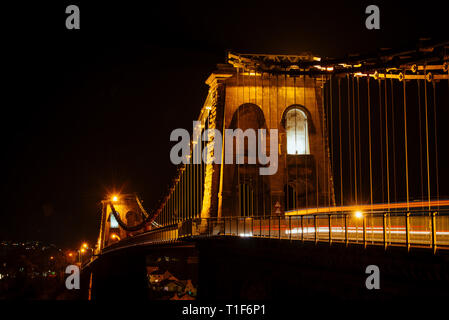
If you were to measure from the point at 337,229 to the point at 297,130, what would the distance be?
57.4 ft

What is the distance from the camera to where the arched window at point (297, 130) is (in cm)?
3512

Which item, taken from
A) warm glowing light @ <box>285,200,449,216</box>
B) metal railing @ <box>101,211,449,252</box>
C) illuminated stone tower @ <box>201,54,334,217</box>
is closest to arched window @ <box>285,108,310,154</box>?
illuminated stone tower @ <box>201,54,334,217</box>

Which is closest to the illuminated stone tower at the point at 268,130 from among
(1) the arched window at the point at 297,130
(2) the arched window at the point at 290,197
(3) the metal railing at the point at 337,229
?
(1) the arched window at the point at 297,130

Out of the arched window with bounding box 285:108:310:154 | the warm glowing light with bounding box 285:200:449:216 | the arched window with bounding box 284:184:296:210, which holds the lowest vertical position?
the warm glowing light with bounding box 285:200:449:216

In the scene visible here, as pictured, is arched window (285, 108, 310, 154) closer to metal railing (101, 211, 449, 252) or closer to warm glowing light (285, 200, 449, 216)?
warm glowing light (285, 200, 449, 216)

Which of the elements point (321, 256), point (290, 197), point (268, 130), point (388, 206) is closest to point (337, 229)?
point (388, 206)

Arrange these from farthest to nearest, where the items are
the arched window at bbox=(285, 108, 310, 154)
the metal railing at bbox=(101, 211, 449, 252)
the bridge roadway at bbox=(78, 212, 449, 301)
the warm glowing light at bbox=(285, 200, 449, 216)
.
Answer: the arched window at bbox=(285, 108, 310, 154)
the warm glowing light at bbox=(285, 200, 449, 216)
the metal railing at bbox=(101, 211, 449, 252)
the bridge roadway at bbox=(78, 212, 449, 301)

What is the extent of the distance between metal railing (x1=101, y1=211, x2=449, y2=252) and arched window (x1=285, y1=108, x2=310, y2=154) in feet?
Result: 26.8

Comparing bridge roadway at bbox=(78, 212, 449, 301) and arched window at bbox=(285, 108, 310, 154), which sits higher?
arched window at bbox=(285, 108, 310, 154)

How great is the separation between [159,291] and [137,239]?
10.5 meters

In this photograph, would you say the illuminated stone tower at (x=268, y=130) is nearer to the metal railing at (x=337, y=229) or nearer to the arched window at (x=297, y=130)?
the arched window at (x=297, y=130)

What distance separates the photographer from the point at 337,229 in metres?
18.6

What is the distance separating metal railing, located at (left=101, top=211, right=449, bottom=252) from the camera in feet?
39.4
